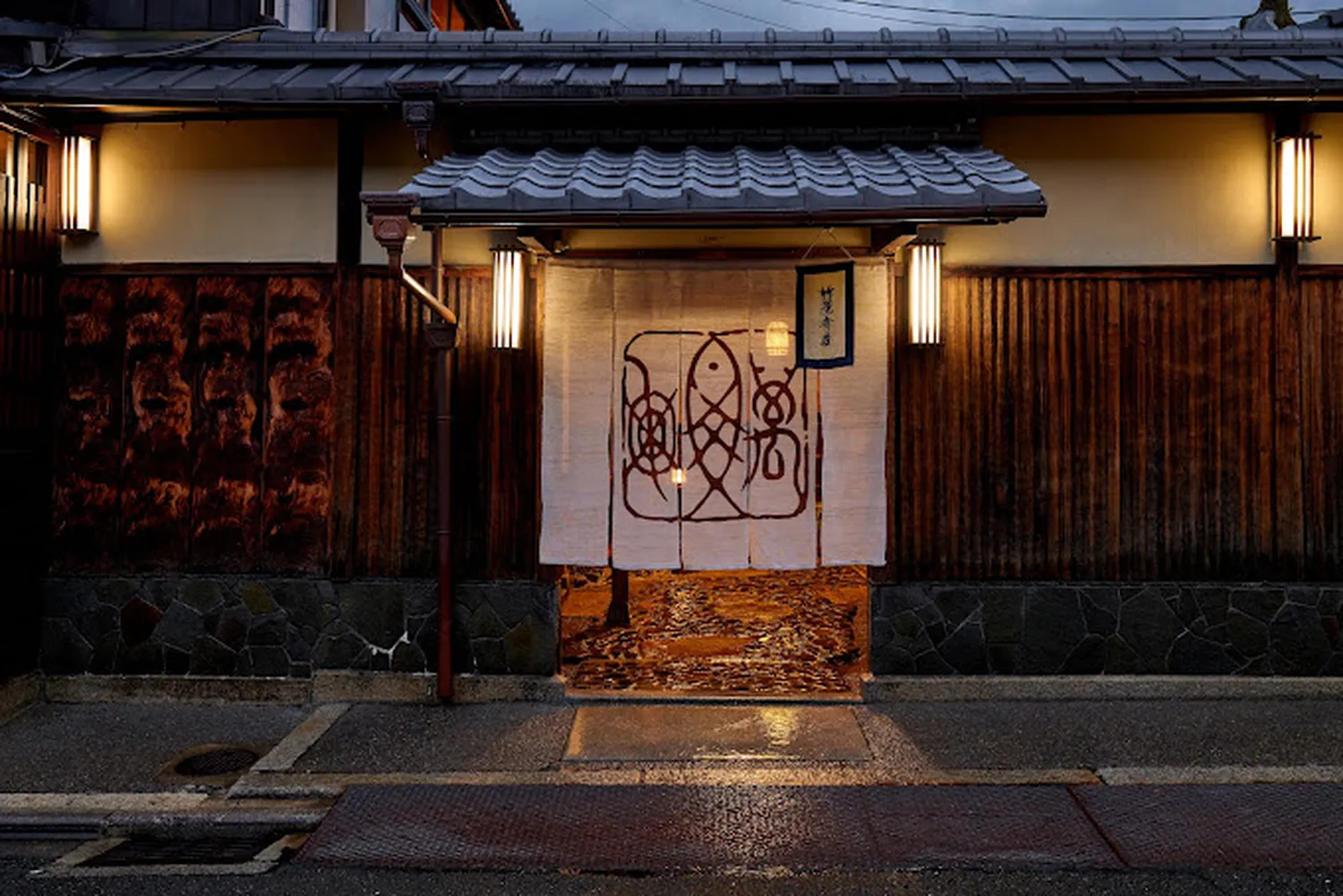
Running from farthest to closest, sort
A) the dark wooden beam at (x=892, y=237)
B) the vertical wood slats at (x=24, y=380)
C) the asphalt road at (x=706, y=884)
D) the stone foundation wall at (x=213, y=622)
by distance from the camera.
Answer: the stone foundation wall at (x=213, y=622) → the vertical wood slats at (x=24, y=380) → the dark wooden beam at (x=892, y=237) → the asphalt road at (x=706, y=884)

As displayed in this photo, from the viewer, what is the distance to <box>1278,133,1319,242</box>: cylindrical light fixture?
7.82 metres

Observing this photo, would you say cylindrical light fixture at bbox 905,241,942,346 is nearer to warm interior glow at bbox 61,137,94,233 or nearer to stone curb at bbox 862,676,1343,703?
stone curb at bbox 862,676,1343,703

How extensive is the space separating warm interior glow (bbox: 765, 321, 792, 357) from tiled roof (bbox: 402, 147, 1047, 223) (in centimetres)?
138

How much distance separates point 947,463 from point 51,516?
328 inches

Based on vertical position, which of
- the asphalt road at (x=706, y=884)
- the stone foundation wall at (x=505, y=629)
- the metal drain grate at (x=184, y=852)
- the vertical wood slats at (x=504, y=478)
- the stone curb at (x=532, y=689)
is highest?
the vertical wood slats at (x=504, y=478)

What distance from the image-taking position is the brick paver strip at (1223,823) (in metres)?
5.21

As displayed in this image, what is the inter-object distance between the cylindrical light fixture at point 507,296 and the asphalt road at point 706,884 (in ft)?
14.8

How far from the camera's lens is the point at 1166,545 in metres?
8.07

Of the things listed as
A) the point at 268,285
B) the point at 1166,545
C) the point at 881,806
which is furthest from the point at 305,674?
the point at 1166,545

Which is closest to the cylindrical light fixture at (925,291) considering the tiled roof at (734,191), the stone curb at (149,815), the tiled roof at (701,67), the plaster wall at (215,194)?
the tiled roof at (734,191)

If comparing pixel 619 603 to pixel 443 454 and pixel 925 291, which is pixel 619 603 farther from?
pixel 925 291

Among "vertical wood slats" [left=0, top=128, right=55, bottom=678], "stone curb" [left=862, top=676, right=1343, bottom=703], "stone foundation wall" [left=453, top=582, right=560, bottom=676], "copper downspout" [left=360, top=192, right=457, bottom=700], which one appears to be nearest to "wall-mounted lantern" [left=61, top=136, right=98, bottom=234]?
"vertical wood slats" [left=0, top=128, right=55, bottom=678]

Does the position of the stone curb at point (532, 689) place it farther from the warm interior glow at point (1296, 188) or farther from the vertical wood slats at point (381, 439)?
the warm interior glow at point (1296, 188)

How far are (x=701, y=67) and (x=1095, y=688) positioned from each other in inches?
269
